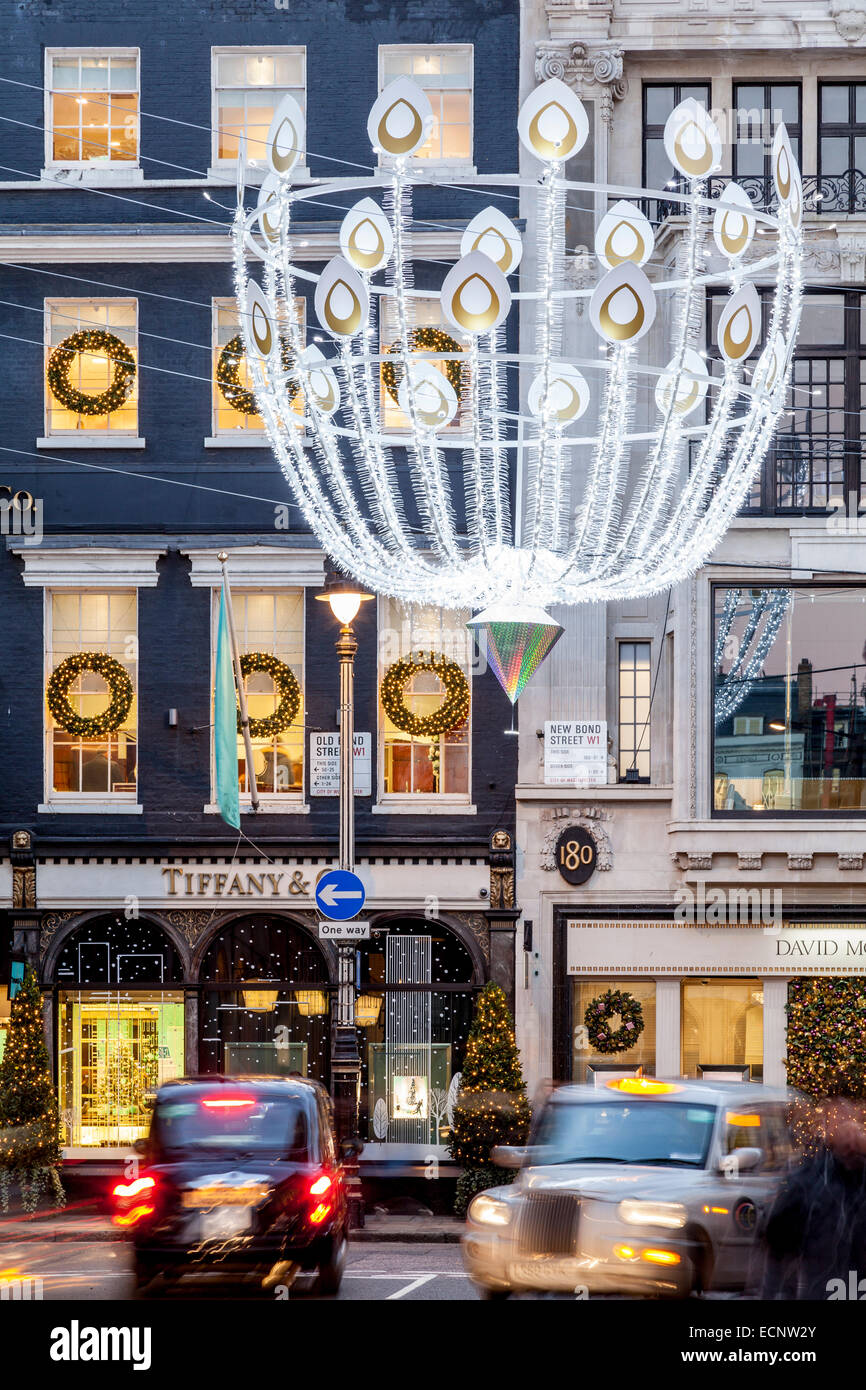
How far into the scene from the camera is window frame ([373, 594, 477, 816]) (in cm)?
2281

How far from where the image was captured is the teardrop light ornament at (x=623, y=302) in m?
9.32

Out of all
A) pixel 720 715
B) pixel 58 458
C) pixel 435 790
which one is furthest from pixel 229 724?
pixel 720 715

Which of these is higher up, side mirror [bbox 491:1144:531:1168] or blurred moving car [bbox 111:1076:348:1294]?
side mirror [bbox 491:1144:531:1168]

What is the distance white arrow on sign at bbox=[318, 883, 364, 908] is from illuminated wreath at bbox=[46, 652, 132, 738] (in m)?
5.26

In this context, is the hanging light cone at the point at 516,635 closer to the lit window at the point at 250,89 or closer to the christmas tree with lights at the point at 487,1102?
the christmas tree with lights at the point at 487,1102

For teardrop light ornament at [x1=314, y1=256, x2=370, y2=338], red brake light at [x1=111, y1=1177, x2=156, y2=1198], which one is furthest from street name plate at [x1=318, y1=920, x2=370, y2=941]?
teardrop light ornament at [x1=314, y1=256, x2=370, y2=338]

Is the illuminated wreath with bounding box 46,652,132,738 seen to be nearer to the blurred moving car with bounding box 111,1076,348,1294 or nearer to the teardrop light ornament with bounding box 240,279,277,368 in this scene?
the blurred moving car with bounding box 111,1076,348,1294

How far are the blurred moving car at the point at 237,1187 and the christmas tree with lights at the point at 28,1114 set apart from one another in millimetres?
8667

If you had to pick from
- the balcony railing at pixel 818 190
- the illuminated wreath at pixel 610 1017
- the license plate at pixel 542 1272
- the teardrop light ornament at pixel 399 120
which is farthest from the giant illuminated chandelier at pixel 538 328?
the balcony railing at pixel 818 190

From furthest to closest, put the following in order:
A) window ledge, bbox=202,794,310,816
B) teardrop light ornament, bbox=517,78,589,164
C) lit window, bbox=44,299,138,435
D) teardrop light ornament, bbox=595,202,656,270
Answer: lit window, bbox=44,299,138,435 < window ledge, bbox=202,794,310,816 < teardrop light ornament, bbox=595,202,656,270 < teardrop light ornament, bbox=517,78,589,164

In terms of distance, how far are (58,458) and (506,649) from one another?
1038cm
